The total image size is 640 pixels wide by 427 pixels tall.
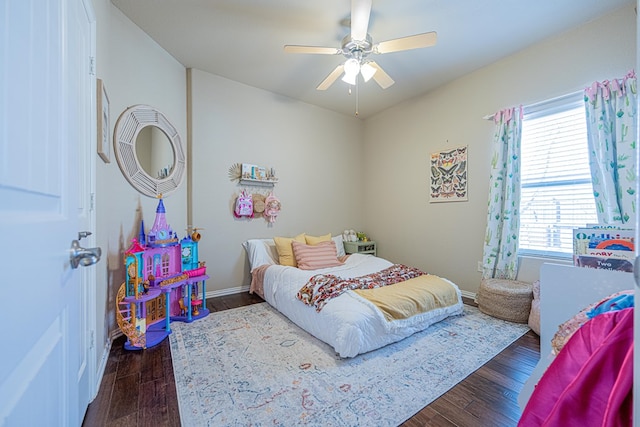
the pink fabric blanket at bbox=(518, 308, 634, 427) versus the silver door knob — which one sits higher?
the silver door knob

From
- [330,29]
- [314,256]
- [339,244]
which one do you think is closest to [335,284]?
[314,256]

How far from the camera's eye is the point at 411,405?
55.6 inches

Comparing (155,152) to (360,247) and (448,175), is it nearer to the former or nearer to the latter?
(360,247)

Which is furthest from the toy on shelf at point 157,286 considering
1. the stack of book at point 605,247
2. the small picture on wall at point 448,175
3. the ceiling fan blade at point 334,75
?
the small picture on wall at point 448,175

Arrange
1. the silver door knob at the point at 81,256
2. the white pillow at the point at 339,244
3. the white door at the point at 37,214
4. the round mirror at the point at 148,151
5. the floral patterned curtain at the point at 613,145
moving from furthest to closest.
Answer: the white pillow at the point at 339,244 → the round mirror at the point at 148,151 → the floral patterned curtain at the point at 613,145 → the silver door knob at the point at 81,256 → the white door at the point at 37,214

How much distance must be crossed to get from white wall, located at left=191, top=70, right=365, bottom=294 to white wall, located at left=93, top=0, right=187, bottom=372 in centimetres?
35

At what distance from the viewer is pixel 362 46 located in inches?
86.5

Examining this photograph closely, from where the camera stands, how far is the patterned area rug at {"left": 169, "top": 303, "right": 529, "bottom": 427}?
136 centimetres

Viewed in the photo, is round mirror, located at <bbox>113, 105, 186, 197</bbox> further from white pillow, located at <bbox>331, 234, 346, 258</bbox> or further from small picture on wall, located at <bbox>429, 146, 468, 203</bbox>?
small picture on wall, located at <bbox>429, 146, 468, 203</bbox>

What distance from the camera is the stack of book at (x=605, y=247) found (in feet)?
3.77

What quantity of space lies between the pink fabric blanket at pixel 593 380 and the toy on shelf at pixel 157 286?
2375 millimetres

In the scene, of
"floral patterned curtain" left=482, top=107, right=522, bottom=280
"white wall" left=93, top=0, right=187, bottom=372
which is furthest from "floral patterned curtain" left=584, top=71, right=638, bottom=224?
"white wall" left=93, top=0, right=187, bottom=372

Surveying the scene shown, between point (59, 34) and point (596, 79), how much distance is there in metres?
3.56

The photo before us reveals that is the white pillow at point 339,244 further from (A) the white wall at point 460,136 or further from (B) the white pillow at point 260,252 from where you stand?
(B) the white pillow at point 260,252
